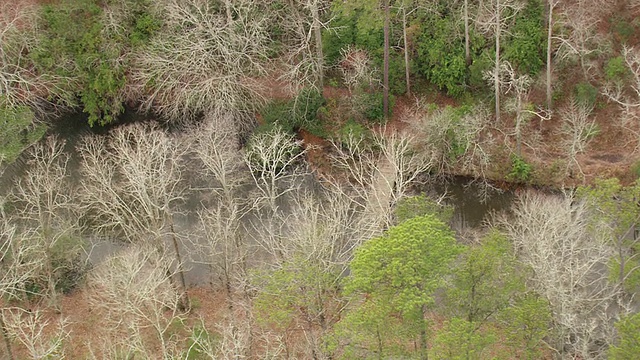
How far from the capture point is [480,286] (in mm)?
22328

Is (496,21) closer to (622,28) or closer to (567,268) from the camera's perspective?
(622,28)

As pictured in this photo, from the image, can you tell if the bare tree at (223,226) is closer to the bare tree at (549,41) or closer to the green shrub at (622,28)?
the bare tree at (549,41)

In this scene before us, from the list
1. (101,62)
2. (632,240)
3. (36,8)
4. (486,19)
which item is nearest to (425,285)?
(632,240)

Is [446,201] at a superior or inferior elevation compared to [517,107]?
inferior

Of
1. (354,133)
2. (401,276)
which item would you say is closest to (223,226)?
(354,133)

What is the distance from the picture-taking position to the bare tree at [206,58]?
3791cm

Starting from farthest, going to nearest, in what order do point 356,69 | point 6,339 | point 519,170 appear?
1. point 356,69
2. point 519,170
3. point 6,339

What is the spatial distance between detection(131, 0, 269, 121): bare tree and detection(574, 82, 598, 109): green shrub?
55.1 ft

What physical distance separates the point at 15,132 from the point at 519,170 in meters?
25.0

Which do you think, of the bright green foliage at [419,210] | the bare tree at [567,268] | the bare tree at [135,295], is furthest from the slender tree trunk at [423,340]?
the bare tree at [135,295]

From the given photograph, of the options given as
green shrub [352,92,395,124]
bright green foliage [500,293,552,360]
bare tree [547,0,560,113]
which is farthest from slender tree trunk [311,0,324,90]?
bright green foliage [500,293,552,360]

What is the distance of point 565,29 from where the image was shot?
38906 mm

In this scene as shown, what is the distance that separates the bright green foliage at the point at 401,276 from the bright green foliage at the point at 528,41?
2046 cm

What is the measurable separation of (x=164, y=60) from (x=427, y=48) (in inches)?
575
